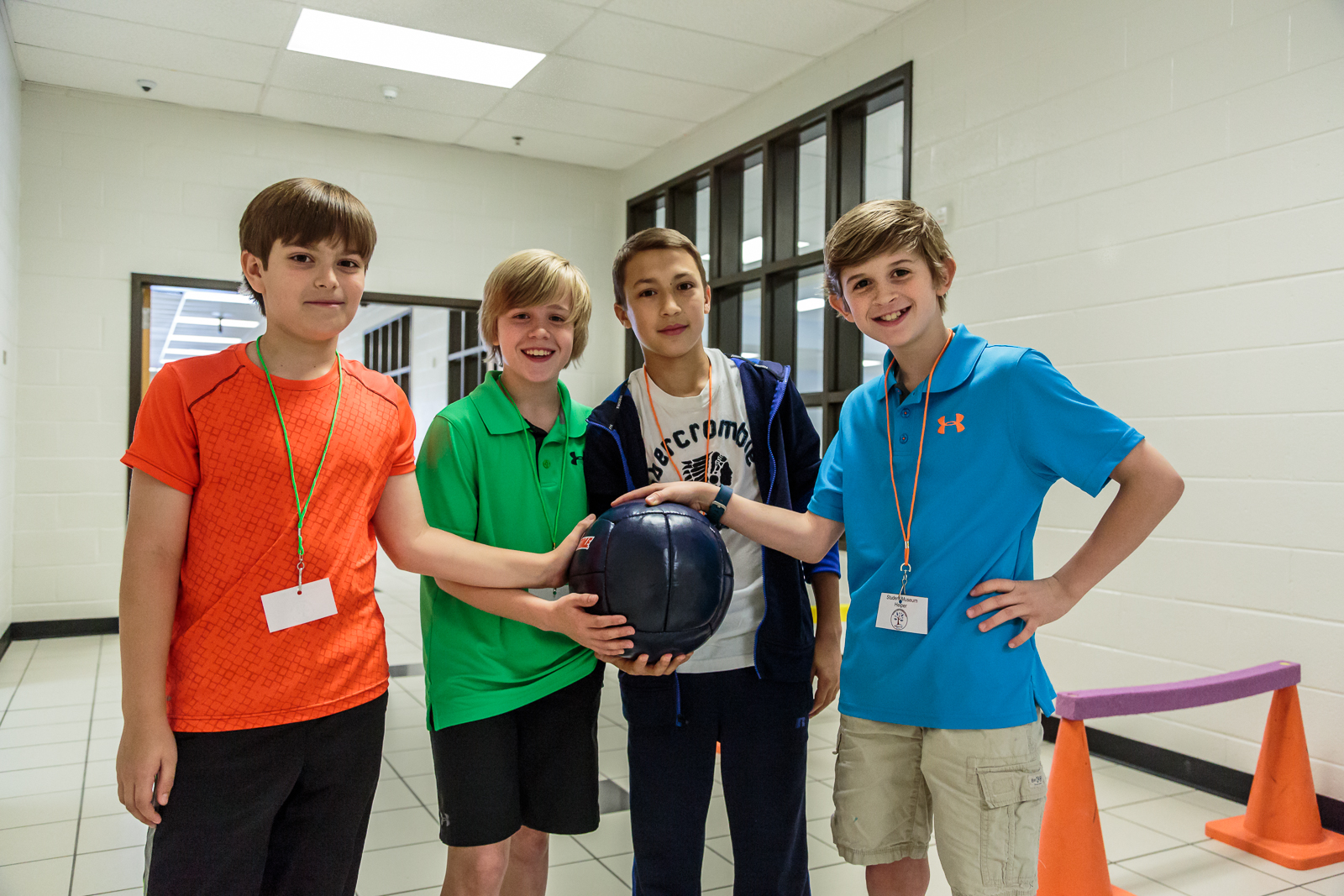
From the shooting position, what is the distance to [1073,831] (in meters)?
2.28

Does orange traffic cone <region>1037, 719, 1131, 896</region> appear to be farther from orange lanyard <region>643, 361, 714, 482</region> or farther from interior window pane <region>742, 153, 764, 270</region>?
interior window pane <region>742, 153, 764, 270</region>

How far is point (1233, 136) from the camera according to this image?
3115 mm

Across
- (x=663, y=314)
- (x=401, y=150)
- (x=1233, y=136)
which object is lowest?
(x=663, y=314)

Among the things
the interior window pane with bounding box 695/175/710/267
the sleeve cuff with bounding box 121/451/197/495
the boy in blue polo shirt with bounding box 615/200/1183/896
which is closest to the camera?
the sleeve cuff with bounding box 121/451/197/495

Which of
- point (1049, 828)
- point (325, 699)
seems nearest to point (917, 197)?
point (1049, 828)

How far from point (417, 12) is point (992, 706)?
439 cm

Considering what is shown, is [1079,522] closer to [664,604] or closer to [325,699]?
[664,604]

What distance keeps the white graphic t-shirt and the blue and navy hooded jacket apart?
0.07 ft

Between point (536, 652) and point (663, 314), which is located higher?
point (663, 314)

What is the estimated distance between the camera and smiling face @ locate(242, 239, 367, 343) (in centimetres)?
141

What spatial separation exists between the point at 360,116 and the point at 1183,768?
589 cm

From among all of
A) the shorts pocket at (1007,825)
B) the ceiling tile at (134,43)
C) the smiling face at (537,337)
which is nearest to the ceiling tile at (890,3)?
the ceiling tile at (134,43)

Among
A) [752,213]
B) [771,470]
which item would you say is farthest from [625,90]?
[771,470]

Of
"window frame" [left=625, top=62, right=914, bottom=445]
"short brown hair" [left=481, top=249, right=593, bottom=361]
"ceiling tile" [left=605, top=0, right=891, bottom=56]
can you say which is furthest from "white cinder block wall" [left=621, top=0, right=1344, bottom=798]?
"short brown hair" [left=481, top=249, right=593, bottom=361]
